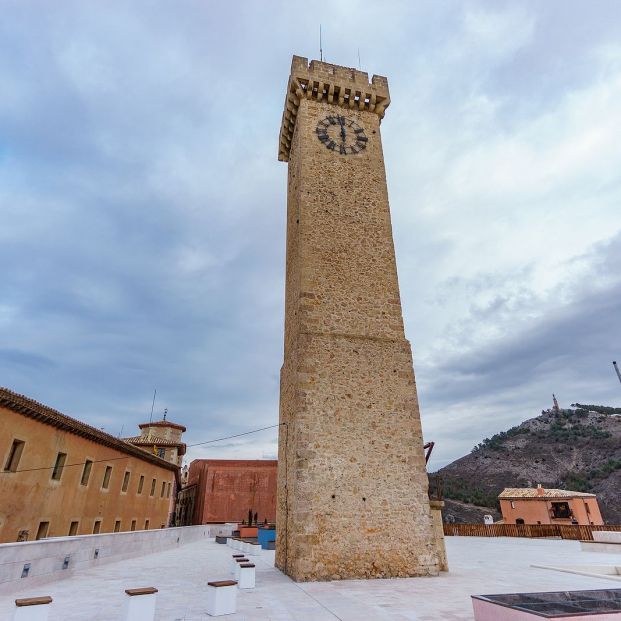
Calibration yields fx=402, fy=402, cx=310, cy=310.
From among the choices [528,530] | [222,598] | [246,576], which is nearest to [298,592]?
[246,576]

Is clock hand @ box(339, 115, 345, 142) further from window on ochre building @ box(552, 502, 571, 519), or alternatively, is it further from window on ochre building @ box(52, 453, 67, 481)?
window on ochre building @ box(552, 502, 571, 519)

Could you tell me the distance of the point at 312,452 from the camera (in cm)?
1132

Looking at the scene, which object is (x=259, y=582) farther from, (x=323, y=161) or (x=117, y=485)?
(x=117, y=485)

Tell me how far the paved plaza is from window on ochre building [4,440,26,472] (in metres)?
6.41

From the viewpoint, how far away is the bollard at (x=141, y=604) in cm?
604

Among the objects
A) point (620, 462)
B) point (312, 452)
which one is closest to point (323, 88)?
point (312, 452)

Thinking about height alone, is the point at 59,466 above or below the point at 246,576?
above

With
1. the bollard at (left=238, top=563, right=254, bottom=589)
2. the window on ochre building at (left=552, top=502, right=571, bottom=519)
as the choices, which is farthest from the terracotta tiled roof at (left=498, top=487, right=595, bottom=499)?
the bollard at (left=238, top=563, right=254, bottom=589)

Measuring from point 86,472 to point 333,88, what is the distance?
22215mm

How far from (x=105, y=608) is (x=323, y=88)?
1870cm

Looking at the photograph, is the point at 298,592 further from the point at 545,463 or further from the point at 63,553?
the point at 545,463

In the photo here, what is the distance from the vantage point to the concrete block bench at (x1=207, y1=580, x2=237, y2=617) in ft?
22.1

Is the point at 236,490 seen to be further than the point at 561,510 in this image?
Yes

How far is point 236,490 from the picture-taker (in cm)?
3859
